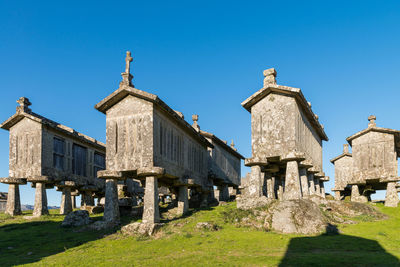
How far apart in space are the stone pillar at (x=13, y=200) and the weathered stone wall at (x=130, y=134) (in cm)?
1271

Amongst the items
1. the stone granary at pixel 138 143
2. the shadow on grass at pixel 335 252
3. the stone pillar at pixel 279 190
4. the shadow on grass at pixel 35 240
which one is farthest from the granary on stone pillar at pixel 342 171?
the shadow on grass at pixel 35 240

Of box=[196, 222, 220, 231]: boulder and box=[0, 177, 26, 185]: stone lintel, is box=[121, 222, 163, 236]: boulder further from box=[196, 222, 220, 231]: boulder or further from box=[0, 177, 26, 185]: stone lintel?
box=[0, 177, 26, 185]: stone lintel

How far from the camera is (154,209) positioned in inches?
771

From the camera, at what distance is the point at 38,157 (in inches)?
1075

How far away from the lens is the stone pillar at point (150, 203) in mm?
19375

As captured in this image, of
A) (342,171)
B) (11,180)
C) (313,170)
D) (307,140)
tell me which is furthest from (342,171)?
(11,180)

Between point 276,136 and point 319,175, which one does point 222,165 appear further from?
point 276,136

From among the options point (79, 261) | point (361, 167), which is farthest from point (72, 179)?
point (361, 167)

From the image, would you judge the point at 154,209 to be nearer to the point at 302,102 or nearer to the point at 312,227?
the point at 312,227

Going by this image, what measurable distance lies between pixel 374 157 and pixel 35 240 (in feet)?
88.1

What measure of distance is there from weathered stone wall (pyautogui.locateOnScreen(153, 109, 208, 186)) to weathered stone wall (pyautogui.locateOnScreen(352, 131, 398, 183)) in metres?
13.8

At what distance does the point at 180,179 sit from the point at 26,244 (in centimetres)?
1034

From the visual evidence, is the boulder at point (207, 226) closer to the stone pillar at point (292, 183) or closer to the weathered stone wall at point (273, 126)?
the stone pillar at point (292, 183)

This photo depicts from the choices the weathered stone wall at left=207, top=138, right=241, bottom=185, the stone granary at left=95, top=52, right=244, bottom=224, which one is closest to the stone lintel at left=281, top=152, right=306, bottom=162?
the stone granary at left=95, top=52, right=244, bottom=224
